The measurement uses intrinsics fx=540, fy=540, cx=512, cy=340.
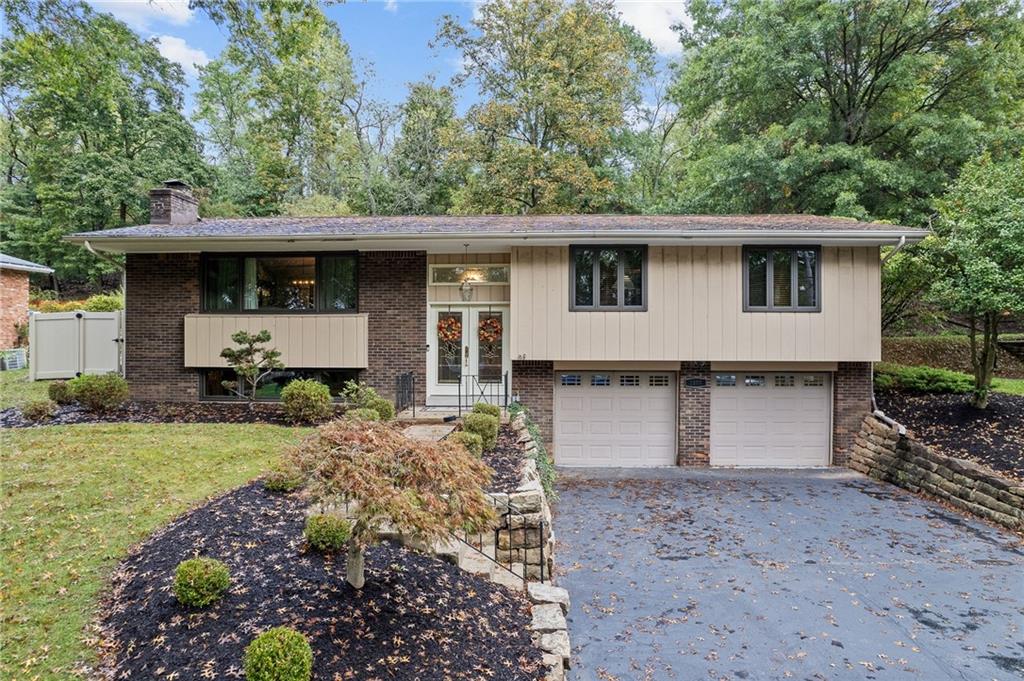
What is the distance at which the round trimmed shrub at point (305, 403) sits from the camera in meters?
9.13

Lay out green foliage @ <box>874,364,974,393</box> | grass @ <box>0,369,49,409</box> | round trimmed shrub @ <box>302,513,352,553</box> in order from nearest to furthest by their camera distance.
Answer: round trimmed shrub @ <box>302,513,352,553</box> → grass @ <box>0,369,49,409</box> → green foliage @ <box>874,364,974,393</box>

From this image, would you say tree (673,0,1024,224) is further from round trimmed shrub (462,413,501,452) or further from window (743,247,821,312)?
round trimmed shrub (462,413,501,452)

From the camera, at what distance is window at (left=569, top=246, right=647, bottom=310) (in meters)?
10.5

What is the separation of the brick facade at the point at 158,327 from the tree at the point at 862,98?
48.7 ft

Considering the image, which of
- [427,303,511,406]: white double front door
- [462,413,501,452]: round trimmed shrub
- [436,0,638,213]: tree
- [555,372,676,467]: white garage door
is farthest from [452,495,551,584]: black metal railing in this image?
[436,0,638,213]: tree

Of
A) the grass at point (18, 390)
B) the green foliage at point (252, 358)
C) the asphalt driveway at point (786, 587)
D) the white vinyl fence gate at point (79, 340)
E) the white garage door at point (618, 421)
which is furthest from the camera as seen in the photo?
the white vinyl fence gate at point (79, 340)

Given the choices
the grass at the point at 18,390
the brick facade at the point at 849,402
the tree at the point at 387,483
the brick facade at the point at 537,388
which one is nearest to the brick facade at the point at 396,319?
the brick facade at the point at 537,388

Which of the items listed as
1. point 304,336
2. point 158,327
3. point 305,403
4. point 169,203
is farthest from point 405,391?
point 169,203

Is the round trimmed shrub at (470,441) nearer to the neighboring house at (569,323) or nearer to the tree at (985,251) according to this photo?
the neighboring house at (569,323)

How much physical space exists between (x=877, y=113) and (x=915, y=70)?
182 centimetres

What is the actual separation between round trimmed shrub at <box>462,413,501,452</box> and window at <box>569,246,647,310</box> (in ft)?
11.7

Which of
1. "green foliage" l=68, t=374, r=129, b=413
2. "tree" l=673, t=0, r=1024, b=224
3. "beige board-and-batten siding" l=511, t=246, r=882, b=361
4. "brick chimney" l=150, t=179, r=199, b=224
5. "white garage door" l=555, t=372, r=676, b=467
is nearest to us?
"green foliage" l=68, t=374, r=129, b=413

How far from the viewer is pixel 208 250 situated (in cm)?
1090

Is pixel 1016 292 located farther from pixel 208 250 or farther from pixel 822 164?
pixel 208 250
